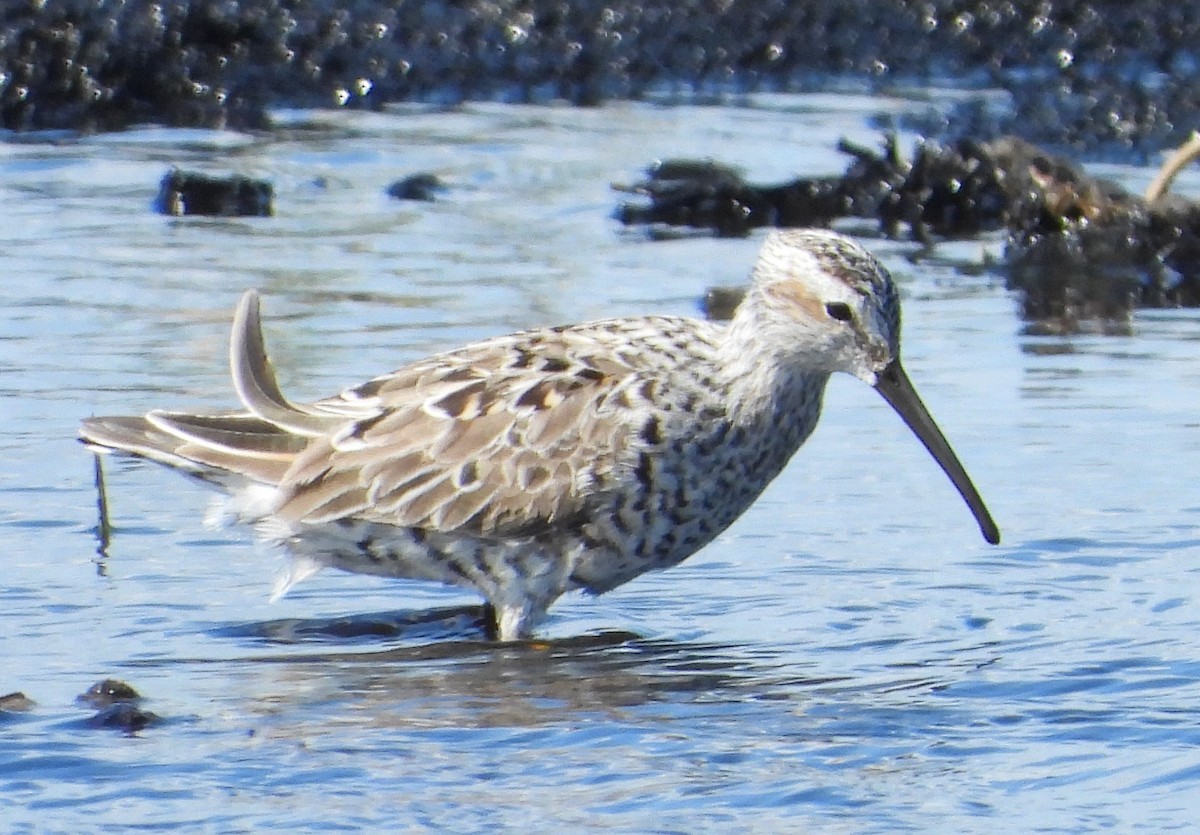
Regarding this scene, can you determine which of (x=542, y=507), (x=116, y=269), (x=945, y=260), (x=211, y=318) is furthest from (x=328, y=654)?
(x=945, y=260)

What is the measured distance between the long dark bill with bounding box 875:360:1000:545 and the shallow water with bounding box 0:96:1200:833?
0.25 meters

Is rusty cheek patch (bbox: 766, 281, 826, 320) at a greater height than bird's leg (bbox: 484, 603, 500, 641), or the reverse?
rusty cheek patch (bbox: 766, 281, 826, 320)

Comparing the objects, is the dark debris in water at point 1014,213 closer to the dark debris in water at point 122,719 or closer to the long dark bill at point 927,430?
the long dark bill at point 927,430

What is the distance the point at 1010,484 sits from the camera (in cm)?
936

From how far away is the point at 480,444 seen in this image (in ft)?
26.9

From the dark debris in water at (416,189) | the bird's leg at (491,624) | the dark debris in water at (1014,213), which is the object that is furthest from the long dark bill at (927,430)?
the dark debris in water at (416,189)

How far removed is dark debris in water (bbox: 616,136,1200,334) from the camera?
12.6 meters

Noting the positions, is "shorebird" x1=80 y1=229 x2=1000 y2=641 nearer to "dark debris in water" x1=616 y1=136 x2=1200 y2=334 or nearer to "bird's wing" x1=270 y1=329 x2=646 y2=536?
"bird's wing" x1=270 y1=329 x2=646 y2=536

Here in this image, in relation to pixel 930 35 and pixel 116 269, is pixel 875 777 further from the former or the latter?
pixel 930 35

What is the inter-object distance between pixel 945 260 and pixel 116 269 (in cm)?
420

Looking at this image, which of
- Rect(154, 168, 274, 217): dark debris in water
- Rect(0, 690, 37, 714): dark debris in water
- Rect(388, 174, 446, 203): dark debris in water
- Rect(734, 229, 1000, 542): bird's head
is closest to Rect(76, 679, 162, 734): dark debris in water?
Rect(0, 690, 37, 714): dark debris in water

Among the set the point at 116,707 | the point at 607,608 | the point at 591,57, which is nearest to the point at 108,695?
the point at 116,707

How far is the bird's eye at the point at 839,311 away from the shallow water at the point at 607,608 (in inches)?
34.5

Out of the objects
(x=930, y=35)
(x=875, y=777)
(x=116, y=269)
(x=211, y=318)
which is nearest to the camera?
(x=875, y=777)
